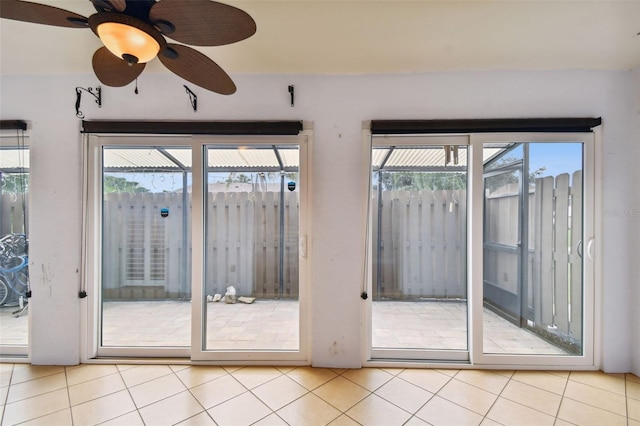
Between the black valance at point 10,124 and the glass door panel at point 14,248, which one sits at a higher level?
the black valance at point 10,124

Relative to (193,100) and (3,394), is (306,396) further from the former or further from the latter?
(193,100)

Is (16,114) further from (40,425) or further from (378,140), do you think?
(378,140)

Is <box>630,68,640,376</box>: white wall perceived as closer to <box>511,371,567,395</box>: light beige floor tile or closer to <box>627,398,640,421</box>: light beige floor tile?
<box>627,398,640,421</box>: light beige floor tile

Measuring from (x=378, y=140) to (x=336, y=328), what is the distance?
1593mm

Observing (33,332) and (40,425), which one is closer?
(40,425)

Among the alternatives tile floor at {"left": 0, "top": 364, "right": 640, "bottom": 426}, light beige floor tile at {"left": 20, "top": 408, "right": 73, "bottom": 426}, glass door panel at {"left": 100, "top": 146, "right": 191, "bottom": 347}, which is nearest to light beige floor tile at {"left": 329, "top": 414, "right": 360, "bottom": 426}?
tile floor at {"left": 0, "top": 364, "right": 640, "bottom": 426}

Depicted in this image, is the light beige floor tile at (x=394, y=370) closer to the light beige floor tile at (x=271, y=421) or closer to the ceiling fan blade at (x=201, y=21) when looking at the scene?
the light beige floor tile at (x=271, y=421)

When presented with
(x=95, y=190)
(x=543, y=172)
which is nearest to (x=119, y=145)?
(x=95, y=190)

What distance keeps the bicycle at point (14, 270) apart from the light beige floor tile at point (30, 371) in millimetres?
543

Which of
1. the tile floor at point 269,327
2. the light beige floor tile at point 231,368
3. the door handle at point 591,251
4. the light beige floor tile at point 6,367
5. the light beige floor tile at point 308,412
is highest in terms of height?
the door handle at point 591,251

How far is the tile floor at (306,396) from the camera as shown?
1562 millimetres

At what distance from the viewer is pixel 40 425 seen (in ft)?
4.98

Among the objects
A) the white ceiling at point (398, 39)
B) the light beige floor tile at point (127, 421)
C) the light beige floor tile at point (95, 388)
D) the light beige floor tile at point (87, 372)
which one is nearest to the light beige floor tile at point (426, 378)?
the light beige floor tile at point (127, 421)

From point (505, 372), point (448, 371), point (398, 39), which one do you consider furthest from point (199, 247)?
point (505, 372)
